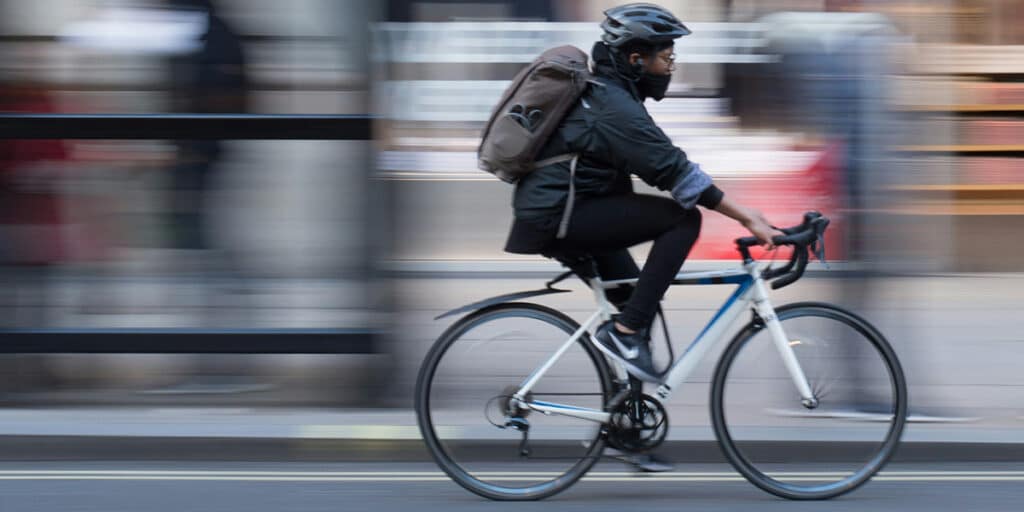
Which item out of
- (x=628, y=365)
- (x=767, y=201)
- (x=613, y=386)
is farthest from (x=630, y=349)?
(x=767, y=201)

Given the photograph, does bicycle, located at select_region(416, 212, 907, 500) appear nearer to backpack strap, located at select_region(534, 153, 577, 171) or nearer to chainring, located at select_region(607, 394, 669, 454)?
chainring, located at select_region(607, 394, 669, 454)

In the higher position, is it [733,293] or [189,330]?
[733,293]

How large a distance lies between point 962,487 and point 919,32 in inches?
183

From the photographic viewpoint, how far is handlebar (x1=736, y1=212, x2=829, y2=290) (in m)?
4.24

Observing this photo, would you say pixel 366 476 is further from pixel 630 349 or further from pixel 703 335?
pixel 703 335

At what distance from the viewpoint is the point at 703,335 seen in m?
4.52

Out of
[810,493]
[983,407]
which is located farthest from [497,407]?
[983,407]

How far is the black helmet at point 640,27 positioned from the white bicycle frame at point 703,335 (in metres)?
0.76

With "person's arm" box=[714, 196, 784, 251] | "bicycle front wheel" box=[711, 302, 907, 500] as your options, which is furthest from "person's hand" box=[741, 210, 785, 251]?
"bicycle front wheel" box=[711, 302, 907, 500]

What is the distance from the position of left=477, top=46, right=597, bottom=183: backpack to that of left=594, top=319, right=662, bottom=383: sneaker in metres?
0.59

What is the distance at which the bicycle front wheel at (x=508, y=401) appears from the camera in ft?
14.7

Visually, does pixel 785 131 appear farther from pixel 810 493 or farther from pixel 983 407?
pixel 810 493

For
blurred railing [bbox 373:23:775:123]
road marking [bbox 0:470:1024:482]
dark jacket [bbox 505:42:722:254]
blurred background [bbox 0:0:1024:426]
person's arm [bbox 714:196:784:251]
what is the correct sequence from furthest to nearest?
blurred railing [bbox 373:23:775:123]
blurred background [bbox 0:0:1024:426]
road marking [bbox 0:470:1024:482]
person's arm [bbox 714:196:784:251]
dark jacket [bbox 505:42:722:254]

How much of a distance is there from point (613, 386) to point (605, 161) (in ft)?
2.46
